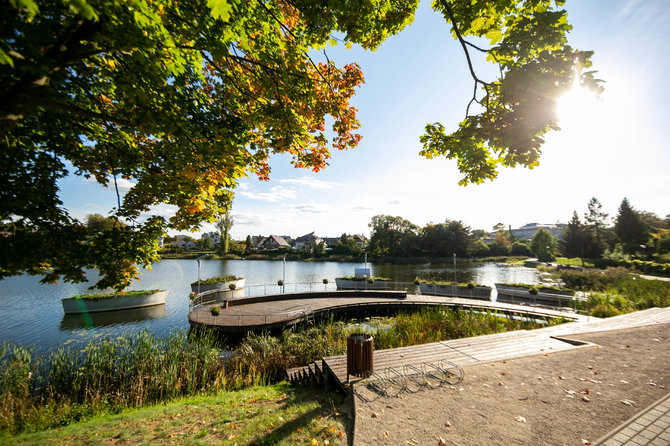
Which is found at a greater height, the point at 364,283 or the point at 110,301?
the point at 364,283

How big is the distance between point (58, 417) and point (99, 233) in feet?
15.0

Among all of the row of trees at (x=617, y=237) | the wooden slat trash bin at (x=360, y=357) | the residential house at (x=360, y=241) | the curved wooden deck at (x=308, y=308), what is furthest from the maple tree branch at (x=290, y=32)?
the residential house at (x=360, y=241)

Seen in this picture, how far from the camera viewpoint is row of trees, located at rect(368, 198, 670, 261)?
149 feet

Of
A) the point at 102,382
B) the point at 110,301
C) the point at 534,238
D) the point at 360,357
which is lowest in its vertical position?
the point at 110,301

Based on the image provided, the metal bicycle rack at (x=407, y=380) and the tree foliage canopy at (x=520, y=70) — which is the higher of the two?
the tree foliage canopy at (x=520, y=70)

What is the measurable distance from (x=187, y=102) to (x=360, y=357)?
215 inches

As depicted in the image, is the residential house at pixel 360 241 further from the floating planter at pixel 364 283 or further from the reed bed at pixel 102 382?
the reed bed at pixel 102 382

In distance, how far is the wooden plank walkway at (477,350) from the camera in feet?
19.2

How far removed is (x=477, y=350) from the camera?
6.61m

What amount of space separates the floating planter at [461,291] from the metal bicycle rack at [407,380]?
50.1ft

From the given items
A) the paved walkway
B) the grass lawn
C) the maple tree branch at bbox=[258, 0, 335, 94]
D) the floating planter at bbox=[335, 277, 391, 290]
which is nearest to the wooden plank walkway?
the grass lawn

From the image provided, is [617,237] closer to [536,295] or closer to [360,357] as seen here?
[536,295]

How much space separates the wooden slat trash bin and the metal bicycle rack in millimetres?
168

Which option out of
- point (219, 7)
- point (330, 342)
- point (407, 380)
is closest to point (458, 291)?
point (330, 342)
